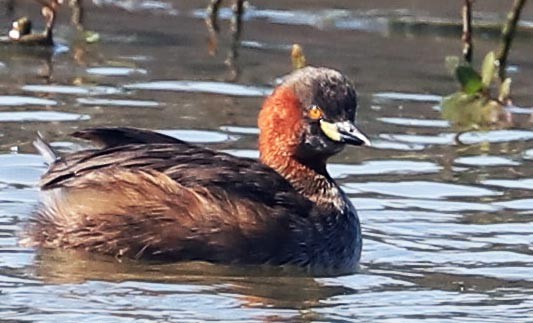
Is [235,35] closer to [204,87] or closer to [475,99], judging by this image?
[204,87]

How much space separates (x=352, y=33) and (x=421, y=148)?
12.8 ft

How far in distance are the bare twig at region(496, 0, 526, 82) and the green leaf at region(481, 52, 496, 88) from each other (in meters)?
1.11

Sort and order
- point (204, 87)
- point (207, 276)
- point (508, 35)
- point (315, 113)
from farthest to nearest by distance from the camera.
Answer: point (508, 35)
point (204, 87)
point (315, 113)
point (207, 276)

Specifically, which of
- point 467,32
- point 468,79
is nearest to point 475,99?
point 468,79

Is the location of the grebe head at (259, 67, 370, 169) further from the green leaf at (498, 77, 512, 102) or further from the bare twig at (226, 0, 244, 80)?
the bare twig at (226, 0, 244, 80)

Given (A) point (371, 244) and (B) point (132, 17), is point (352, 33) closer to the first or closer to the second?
(B) point (132, 17)

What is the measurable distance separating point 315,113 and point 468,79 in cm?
325

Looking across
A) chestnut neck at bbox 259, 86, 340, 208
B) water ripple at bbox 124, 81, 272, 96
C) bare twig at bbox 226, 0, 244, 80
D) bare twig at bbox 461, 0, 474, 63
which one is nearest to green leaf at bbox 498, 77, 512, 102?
bare twig at bbox 461, 0, 474, 63

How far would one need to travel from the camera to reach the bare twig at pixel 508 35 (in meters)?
12.6

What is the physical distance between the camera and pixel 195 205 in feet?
26.3

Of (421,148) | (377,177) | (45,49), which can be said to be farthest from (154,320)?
(45,49)

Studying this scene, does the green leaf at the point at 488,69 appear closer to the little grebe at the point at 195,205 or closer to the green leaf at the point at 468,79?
the green leaf at the point at 468,79

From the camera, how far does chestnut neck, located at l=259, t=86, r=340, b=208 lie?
8539 millimetres

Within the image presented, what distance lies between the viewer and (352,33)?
14312mm
